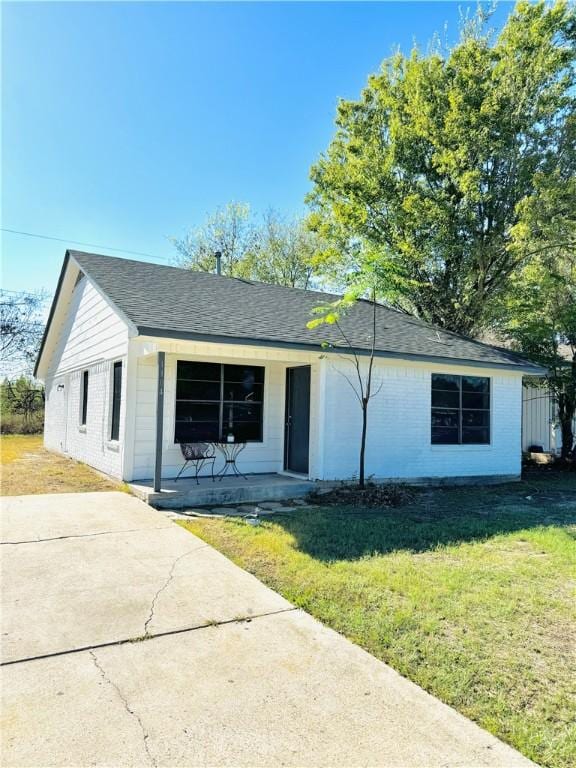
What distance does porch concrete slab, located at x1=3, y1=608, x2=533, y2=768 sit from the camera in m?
2.16

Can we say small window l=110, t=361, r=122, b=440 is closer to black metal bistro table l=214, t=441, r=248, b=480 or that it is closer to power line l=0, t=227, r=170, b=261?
black metal bistro table l=214, t=441, r=248, b=480

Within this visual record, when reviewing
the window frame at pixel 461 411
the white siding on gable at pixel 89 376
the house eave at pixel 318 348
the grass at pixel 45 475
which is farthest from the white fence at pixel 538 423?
the grass at pixel 45 475

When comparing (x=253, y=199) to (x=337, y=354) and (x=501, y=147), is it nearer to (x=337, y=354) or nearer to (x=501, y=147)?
(x=501, y=147)

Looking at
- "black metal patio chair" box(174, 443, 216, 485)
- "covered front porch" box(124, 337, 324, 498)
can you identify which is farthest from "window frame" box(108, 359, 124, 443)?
"black metal patio chair" box(174, 443, 216, 485)

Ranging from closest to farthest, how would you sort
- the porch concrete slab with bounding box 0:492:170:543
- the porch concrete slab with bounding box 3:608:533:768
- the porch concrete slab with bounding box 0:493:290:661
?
the porch concrete slab with bounding box 3:608:533:768 < the porch concrete slab with bounding box 0:493:290:661 < the porch concrete slab with bounding box 0:492:170:543

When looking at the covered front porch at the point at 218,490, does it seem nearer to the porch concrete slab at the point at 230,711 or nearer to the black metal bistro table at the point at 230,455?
the black metal bistro table at the point at 230,455

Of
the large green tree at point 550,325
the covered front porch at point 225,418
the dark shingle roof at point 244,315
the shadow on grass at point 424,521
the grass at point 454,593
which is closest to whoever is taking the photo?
the grass at point 454,593

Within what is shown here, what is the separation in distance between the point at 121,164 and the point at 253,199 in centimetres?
1169

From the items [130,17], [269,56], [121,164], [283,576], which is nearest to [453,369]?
[283,576]

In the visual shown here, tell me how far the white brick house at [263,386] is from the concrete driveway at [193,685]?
3556 millimetres

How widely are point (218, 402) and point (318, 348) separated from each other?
2194 millimetres

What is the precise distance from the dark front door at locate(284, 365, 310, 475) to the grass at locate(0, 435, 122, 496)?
3365 millimetres

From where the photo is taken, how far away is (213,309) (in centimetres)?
933

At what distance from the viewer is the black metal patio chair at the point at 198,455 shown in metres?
8.34
